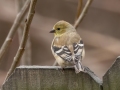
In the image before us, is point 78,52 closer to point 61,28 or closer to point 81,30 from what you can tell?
point 61,28

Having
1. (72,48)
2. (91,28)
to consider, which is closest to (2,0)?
(91,28)

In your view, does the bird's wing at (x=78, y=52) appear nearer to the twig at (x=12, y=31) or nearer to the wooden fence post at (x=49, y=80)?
the twig at (x=12, y=31)

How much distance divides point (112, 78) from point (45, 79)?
45 cm

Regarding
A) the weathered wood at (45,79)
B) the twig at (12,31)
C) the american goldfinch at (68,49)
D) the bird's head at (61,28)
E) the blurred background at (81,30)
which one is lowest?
the blurred background at (81,30)

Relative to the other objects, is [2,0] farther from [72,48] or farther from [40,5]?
[72,48]

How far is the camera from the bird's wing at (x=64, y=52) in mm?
3979

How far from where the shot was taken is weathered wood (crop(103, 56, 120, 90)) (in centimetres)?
272

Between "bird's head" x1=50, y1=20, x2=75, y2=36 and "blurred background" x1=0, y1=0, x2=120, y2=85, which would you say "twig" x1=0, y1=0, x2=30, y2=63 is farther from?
"blurred background" x1=0, y1=0, x2=120, y2=85

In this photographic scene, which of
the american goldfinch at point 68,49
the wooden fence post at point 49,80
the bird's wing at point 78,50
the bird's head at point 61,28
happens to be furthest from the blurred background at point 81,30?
the wooden fence post at point 49,80

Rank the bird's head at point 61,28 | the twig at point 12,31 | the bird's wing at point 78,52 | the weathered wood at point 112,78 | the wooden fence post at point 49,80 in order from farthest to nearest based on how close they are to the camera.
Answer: the bird's head at point 61,28 → the bird's wing at point 78,52 → the twig at point 12,31 → the wooden fence post at point 49,80 → the weathered wood at point 112,78

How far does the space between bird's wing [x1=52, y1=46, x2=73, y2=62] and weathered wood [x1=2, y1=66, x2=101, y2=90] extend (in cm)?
103

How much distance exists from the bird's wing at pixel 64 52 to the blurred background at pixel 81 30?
2.41 metres

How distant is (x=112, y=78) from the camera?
9.03 feet

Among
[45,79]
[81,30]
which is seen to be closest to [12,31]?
[45,79]
